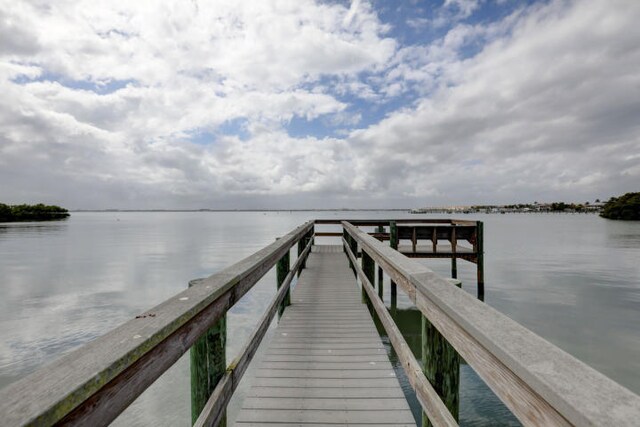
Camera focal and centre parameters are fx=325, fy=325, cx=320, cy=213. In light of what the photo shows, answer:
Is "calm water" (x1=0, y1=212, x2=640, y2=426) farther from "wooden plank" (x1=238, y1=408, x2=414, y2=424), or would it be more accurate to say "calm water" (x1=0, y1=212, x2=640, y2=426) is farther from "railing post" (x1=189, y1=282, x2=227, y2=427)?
"railing post" (x1=189, y1=282, x2=227, y2=427)

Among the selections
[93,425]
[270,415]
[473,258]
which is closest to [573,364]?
[93,425]

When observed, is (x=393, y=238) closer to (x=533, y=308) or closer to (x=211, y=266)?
(x=533, y=308)

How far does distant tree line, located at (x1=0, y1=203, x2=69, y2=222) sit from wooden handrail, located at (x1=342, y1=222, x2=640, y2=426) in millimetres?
117625

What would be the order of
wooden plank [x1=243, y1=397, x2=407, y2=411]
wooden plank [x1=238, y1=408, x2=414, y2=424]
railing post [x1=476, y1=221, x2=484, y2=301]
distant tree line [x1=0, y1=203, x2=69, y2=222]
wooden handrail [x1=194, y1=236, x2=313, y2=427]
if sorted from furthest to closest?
distant tree line [x1=0, y1=203, x2=69, y2=222] < railing post [x1=476, y1=221, x2=484, y2=301] < wooden plank [x1=243, y1=397, x2=407, y2=411] < wooden plank [x1=238, y1=408, x2=414, y2=424] < wooden handrail [x1=194, y1=236, x2=313, y2=427]

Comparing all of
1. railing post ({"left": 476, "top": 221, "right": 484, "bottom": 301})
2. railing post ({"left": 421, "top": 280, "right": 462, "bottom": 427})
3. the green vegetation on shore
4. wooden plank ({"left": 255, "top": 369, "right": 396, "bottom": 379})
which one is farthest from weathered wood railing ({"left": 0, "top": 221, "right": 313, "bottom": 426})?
the green vegetation on shore

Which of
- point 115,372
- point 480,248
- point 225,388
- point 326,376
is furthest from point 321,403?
point 480,248

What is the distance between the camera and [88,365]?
3.23ft

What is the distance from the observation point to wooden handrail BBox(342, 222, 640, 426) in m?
0.74

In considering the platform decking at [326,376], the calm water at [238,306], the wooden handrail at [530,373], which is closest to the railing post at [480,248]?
the calm water at [238,306]

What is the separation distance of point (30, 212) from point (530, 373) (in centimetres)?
12943

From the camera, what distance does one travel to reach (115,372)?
1016mm

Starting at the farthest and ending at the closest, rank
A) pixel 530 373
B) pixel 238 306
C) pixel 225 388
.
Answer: pixel 238 306 < pixel 225 388 < pixel 530 373

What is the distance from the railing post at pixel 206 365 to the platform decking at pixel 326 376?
0.89 metres

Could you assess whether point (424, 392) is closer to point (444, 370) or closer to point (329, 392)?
point (444, 370)
